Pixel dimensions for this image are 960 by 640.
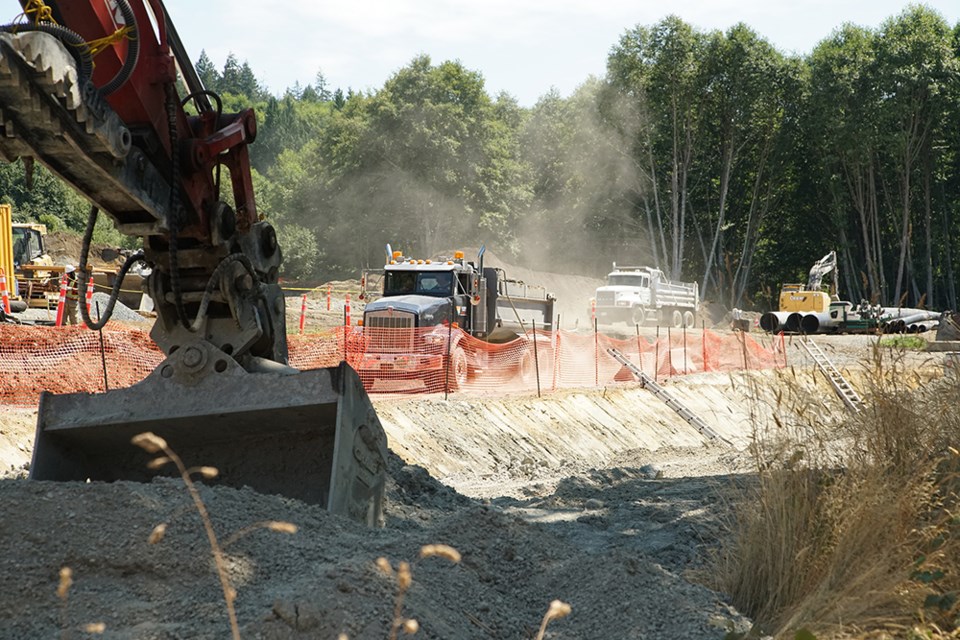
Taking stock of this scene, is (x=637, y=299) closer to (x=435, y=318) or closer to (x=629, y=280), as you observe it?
(x=629, y=280)

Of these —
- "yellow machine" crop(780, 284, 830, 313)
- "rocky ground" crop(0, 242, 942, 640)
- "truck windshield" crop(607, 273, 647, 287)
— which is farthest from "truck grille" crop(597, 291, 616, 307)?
"rocky ground" crop(0, 242, 942, 640)

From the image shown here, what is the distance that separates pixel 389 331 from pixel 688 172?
36.4 meters

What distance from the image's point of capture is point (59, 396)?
613cm

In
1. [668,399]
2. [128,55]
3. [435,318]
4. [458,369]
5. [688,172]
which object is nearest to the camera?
[128,55]

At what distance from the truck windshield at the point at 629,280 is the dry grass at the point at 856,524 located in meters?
32.3

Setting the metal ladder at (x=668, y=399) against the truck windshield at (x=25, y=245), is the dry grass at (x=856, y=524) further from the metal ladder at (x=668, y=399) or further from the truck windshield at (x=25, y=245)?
the truck windshield at (x=25, y=245)

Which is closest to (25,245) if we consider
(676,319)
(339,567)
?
(676,319)

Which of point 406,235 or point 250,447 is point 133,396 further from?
point 406,235

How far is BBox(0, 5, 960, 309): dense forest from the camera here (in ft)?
155

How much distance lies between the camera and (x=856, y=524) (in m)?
5.02

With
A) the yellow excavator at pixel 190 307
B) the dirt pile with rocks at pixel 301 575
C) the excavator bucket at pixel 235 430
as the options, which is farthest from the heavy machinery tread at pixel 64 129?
the dirt pile with rocks at pixel 301 575

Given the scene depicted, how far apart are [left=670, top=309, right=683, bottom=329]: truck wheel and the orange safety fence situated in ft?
47.4

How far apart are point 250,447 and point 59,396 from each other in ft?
3.87

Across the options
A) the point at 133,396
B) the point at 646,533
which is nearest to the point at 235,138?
the point at 133,396
